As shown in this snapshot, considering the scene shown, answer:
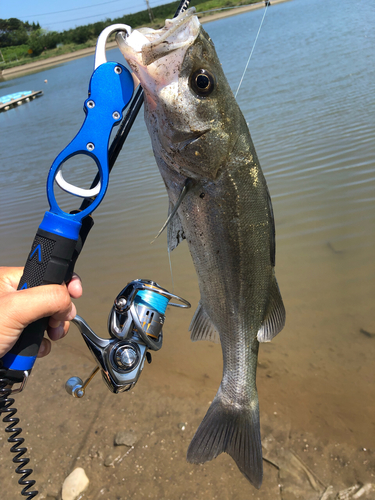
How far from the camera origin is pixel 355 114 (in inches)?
314

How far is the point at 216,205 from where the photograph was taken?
1582 millimetres

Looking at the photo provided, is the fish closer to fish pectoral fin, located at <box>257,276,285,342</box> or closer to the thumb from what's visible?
fish pectoral fin, located at <box>257,276,285,342</box>

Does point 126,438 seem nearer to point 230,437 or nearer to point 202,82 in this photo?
point 230,437

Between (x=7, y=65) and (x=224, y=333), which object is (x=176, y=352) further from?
(x=7, y=65)

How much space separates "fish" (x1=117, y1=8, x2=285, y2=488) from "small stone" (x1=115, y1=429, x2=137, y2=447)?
1.06m

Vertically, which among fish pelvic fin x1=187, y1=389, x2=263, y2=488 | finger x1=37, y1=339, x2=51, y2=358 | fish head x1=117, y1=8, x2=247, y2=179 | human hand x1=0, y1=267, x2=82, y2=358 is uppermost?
fish head x1=117, y1=8, x2=247, y2=179

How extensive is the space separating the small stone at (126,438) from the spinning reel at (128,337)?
3.58ft

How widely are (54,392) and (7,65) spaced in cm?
6405

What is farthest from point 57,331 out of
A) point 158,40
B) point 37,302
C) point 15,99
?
point 15,99

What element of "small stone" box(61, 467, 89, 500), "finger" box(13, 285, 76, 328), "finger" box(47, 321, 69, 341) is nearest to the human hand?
"finger" box(13, 285, 76, 328)

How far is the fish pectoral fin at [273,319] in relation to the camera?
183cm

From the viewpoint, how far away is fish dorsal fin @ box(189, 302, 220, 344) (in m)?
1.89

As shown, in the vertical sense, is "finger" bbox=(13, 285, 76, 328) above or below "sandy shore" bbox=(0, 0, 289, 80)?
below

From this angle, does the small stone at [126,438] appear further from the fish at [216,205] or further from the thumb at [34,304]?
the thumb at [34,304]
